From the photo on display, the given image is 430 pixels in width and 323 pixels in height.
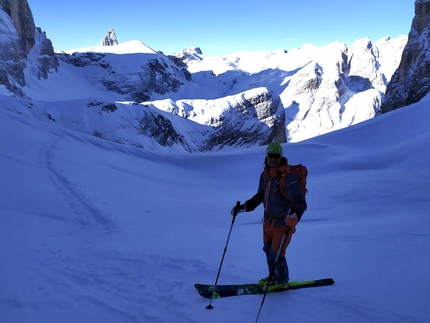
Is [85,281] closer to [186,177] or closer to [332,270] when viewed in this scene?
[332,270]

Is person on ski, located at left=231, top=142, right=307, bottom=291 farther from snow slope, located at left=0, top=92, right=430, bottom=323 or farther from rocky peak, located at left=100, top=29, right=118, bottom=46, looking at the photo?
rocky peak, located at left=100, top=29, right=118, bottom=46

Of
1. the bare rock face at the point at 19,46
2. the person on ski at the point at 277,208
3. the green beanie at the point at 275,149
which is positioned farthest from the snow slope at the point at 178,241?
the bare rock face at the point at 19,46

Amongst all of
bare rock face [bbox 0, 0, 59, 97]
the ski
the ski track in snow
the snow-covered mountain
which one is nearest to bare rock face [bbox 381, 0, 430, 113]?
the snow-covered mountain

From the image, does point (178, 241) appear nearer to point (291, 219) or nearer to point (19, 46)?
A: point (291, 219)

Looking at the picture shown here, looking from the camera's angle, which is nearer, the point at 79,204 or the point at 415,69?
the point at 79,204

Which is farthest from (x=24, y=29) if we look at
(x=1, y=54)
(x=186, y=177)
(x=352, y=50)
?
(x=352, y=50)

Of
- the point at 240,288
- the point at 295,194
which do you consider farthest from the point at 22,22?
the point at 295,194
